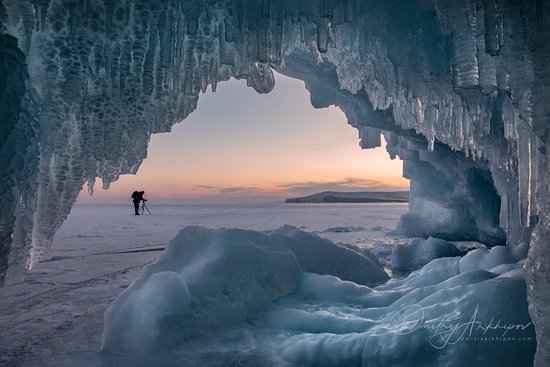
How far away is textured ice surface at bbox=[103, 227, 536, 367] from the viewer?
3178 mm

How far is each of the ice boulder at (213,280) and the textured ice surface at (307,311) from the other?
0.01 meters

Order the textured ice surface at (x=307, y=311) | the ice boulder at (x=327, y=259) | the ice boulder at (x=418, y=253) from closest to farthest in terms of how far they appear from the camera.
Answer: the textured ice surface at (x=307, y=311), the ice boulder at (x=327, y=259), the ice boulder at (x=418, y=253)

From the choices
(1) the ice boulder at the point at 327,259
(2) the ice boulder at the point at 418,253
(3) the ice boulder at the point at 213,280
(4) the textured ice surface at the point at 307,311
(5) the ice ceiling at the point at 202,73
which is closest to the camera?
(5) the ice ceiling at the point at 202,73

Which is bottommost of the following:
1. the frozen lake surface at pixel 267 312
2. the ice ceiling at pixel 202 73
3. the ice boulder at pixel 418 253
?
the ice boulder at pixel 418 253

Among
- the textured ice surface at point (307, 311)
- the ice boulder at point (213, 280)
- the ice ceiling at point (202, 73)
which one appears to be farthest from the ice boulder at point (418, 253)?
the ice ceiling at point (202, 73)

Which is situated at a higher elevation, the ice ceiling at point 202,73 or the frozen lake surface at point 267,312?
the ice ceiling at point 202,73

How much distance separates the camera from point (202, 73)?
521 centimetres

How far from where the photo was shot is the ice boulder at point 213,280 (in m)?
3.92

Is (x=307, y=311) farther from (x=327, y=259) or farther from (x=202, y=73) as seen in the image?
(x=202, y=73)

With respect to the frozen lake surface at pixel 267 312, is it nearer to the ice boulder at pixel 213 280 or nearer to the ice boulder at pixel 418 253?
the ice boulder at pixel 213 280

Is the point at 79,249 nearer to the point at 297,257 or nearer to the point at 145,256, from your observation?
the point at 145,256

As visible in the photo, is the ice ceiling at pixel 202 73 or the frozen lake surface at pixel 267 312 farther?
the frozen lake surface at pixel 267 312

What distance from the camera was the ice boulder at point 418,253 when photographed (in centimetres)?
898

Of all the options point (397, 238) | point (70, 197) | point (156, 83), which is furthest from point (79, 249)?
point (397, 238)
